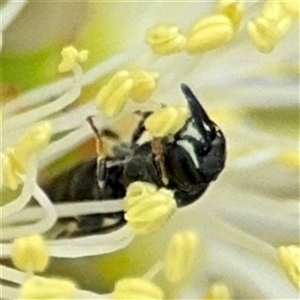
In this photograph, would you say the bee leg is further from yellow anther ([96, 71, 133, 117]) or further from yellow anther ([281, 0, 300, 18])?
yellow anther ([281, 0, 300, 18])

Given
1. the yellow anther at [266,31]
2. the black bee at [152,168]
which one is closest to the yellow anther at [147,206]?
the black bee at [152,168]

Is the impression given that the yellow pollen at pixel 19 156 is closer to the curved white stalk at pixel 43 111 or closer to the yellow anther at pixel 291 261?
the curved white stalk at pixel 43 111

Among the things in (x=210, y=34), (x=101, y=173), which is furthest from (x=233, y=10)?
(x=101, y=173)

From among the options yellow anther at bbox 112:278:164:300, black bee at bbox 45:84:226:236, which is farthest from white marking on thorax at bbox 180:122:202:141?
yellow anther at bbox 112:278:164:300

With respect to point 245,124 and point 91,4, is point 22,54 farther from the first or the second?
point 245,124

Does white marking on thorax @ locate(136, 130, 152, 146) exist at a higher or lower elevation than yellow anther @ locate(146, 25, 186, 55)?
lower

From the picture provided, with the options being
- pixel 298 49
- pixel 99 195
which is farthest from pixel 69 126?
pixel 298 49
